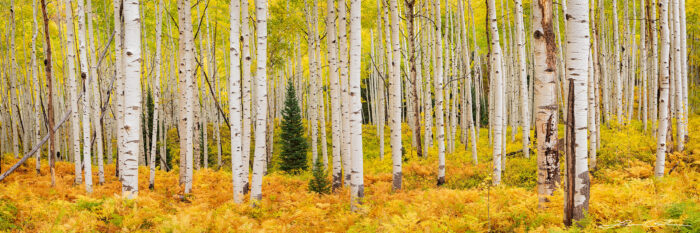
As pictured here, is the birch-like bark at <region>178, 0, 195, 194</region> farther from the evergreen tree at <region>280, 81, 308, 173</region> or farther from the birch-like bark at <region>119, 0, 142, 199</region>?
the evergreen tree at <region>280, 81, 308, 173</region>

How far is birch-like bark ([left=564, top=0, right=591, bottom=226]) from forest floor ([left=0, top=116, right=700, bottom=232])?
1.05 ft

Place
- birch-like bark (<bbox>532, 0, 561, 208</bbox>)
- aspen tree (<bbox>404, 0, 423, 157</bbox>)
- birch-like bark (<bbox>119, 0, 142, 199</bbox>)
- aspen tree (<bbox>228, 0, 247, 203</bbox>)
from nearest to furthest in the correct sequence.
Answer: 1. birch-like bark (<bbox>532, 0, 561, 208</bbox>)
2. birch-like bark (<bbox>119, 0, 142, 199</bbox>)
3. aspen tree (<bbox>228, 0, 247, 203</bbox>)
4. aspen tree (<bbox>404, 0, 423, 157</bbox>)

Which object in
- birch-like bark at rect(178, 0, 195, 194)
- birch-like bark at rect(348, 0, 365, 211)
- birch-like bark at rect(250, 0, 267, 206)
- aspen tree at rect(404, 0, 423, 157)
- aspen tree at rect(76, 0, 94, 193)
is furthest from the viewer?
aspen tree at rect(404, 0, 423, 157)

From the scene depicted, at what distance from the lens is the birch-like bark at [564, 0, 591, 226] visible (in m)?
3.80

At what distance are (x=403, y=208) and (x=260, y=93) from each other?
3.35m

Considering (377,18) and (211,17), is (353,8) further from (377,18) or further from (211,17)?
(211,17)

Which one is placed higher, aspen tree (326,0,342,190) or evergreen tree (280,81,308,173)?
aspen tree (326,0,342,190)

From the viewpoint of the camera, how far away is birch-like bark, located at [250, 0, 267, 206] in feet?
22.8

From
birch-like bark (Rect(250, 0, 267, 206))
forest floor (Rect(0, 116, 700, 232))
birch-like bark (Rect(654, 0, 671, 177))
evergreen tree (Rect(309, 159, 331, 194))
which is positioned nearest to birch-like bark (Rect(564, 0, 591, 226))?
forest floor (Rect(0, 116, 700, 232))

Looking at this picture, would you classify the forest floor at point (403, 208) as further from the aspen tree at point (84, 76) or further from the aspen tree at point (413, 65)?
the aspen tree at point (413, 65)

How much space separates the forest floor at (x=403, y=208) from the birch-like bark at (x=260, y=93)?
0.46 m

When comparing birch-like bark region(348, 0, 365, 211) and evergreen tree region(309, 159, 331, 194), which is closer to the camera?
birch-like bark region(348, 0, 365, 211)

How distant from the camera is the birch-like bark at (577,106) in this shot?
12.5ft

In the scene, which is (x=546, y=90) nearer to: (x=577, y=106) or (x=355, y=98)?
(x=577, y=106)
